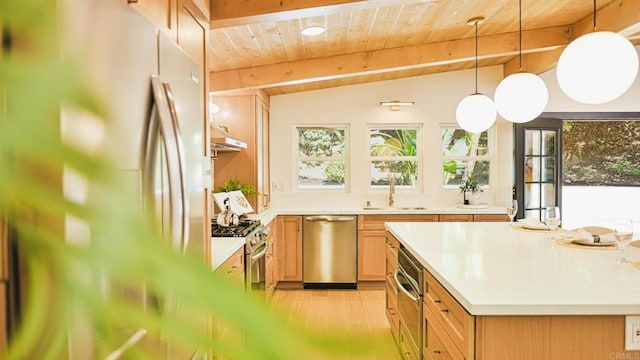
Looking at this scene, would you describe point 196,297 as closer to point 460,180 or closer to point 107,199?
point 107,199

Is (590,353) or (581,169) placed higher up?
(581,169)

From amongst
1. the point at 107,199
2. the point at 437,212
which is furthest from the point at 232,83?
the point at 107,199

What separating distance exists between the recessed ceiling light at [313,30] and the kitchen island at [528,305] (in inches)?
78.5

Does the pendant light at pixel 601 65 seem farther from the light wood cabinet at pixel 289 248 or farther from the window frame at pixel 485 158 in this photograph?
the window frame at pixel 485 158

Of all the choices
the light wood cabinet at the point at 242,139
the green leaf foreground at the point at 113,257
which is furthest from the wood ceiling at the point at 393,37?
the green leaf foreground at the point at 113,257

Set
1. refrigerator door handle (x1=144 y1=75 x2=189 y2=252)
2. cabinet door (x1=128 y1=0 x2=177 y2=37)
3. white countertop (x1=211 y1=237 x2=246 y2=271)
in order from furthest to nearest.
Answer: white countertop (x1=211 y1=237 x2=246 y2=271)
cabinet door (x1=128 y1=0 x2=177 y2=37)
refrigerator door handle (x1=144 y1=75 x2=189 y2=252)

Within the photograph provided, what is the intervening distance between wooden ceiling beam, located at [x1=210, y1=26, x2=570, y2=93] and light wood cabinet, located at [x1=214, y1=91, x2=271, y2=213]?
465 mm

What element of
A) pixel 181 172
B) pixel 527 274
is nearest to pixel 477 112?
pixel 527 274

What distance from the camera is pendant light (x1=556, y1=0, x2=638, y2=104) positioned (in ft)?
6.11

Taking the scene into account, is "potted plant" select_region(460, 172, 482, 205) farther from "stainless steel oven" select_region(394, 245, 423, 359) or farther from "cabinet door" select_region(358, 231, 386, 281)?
"stainless steel oven" select_region(394, 245, 423, 359)

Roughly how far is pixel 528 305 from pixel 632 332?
38 centimetres

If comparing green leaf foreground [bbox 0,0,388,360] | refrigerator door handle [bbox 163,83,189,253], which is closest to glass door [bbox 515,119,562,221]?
refrigerator door handle [bbox 163,83,189,253]

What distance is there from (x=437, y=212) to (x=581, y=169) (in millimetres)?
5175

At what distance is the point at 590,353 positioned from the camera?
1.45 metres
